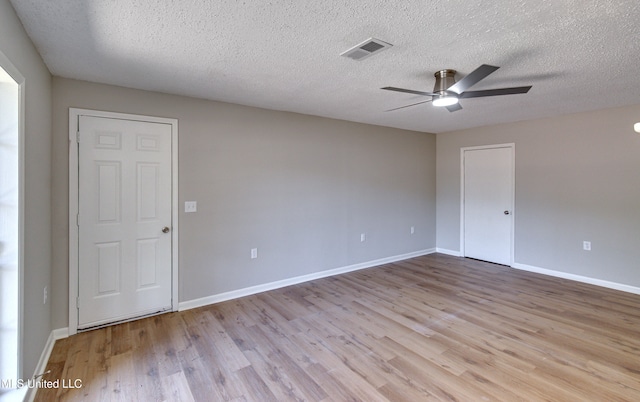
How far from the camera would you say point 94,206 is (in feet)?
9.32

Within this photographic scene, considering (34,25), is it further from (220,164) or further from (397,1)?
(397,1)

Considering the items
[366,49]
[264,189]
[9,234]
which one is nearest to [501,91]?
[366,49]

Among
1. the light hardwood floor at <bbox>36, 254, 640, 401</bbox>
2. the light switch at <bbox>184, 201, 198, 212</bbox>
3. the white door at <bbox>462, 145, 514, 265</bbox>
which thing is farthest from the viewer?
the white door at <bbox>462, 145, 514, 265</bbox>

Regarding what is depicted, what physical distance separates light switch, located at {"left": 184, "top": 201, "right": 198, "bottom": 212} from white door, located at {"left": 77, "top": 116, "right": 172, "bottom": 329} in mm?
161

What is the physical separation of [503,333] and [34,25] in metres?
4.27

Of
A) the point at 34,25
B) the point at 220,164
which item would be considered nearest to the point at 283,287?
the point at 220,164

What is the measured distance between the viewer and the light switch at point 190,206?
331cm

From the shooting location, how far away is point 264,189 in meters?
3.86

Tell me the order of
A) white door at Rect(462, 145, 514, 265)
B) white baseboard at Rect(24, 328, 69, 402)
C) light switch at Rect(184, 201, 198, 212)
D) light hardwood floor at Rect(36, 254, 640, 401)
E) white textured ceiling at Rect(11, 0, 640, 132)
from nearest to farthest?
white textured ceiling at Rect(11, 0, 640, 132) → white baseboard at Rect(24, 328, 69, 402) → light hardwood floor at Rect(36, 254, 640, 401) → light switch at Rect(184, 201, 198, 212) → white door at Rect(462, 145, 514, 265)

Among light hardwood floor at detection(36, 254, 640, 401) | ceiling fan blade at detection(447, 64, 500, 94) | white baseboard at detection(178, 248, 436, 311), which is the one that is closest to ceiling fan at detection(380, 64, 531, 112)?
ceiling fan blade at detection(447, 64, 500, 94)

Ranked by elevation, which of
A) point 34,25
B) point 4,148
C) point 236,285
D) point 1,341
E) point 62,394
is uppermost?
point 34,25

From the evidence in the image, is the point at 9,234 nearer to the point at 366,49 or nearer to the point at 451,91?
the point at 366,49

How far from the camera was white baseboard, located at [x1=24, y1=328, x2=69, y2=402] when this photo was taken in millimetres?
1907

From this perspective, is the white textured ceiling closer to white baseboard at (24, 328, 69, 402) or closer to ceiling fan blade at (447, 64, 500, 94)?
ceiling fan blade at (447, 64, 500, 94)
